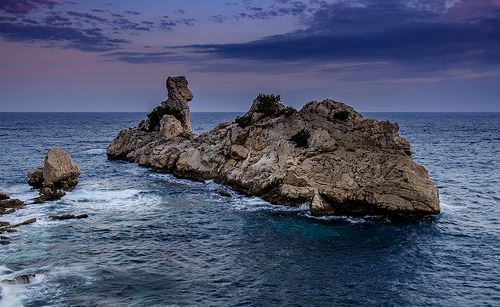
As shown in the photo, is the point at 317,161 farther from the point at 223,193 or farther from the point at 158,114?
the point at 158,114

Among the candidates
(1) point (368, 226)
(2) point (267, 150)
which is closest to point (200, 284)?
(1) point (368, 226)

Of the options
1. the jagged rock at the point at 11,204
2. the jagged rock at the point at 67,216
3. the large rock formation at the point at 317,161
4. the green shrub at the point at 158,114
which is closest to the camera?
the jagged rock at the point at 67,216

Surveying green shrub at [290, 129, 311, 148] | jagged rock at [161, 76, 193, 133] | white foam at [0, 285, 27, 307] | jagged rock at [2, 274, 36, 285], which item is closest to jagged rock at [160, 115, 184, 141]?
jagged rock at [161, 76, 193, 133]

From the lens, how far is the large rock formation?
3966 cm

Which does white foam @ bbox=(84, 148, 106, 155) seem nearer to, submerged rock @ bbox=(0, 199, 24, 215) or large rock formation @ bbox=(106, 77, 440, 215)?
large rock formation @ bbox=(106, 77, 440, 215)

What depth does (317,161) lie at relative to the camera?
1762 inches

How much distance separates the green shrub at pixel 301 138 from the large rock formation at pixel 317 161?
0.13 metres

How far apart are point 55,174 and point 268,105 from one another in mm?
30410

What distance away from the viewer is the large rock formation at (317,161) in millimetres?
39656

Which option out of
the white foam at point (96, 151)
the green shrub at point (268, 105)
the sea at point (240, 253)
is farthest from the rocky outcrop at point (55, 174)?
the white foam at point (96, 151)

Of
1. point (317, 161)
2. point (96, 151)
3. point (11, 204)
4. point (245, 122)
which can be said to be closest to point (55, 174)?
point (11, 204)

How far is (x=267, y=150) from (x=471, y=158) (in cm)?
4838

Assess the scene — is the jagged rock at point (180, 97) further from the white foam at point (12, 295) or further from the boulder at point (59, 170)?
the white foam at point (12, 295)

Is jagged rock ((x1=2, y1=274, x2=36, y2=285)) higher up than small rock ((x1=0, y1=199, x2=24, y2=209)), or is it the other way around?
small rock ((x1=0, y1=199, x2=24, y2=209))
